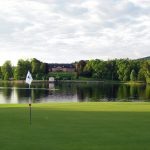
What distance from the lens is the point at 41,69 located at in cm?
19962

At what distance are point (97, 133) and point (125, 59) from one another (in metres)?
172

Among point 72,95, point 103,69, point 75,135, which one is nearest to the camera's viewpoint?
point 75,135

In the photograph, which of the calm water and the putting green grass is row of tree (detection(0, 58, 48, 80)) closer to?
the calm water

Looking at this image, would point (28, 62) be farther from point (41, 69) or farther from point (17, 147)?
point (17, 147)

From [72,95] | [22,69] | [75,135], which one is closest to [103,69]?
[22,69]

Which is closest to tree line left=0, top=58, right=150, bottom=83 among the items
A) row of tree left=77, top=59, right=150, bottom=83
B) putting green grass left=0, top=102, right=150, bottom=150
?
row of tree left=77, top=59, right=150, bottom=83

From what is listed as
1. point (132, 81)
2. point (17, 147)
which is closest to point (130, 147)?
point (17, 147)

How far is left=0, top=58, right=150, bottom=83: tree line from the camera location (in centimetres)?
16325

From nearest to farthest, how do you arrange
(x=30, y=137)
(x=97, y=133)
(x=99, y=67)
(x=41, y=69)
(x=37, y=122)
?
(x=30, y=137), (x=97, y=133), (x=37, y=122), (x=99, y=67), (x=41, y=69)

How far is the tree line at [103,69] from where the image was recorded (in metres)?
163

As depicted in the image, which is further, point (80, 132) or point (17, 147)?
point (80, 132)

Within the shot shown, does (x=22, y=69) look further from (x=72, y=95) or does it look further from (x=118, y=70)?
(x=72, y=95)

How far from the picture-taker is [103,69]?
7259 inches

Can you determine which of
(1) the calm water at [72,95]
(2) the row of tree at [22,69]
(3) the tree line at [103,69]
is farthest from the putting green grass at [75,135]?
(2) the row of tree at [22,69]
